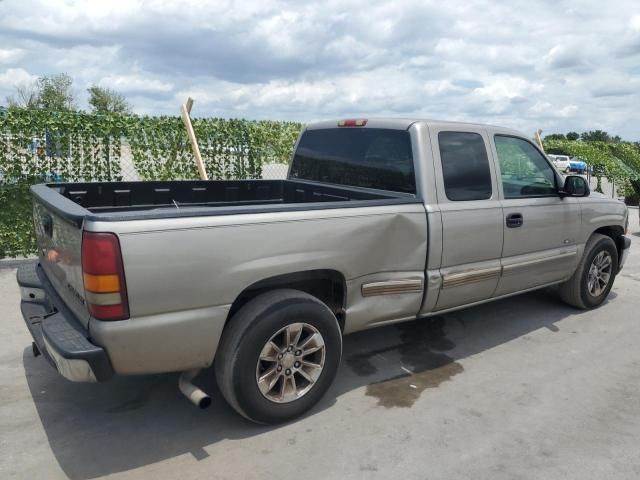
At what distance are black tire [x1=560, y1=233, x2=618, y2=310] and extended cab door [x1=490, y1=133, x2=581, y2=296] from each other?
0.30 meters

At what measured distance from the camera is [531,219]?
4523mm

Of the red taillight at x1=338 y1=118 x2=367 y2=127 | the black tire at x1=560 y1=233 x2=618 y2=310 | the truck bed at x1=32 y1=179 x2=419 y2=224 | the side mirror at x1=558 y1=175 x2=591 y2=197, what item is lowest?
the black tire at x1=560 y1=233 x2=618 y2=310

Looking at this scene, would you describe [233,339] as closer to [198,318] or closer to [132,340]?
[198,318]

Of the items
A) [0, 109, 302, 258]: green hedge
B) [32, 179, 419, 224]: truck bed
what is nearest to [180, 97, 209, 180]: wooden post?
[0, 109, 302, 258]: green hedge

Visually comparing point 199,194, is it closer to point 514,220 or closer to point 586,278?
point 514,220

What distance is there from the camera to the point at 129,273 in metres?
2.56

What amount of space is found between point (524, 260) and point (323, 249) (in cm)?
219

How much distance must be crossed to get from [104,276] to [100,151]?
17.6 feet

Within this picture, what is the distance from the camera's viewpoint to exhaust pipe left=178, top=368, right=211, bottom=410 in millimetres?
2877

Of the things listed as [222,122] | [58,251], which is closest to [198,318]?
[58,251]

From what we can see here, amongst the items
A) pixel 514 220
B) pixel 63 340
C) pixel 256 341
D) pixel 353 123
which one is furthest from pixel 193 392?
pixel 514 220

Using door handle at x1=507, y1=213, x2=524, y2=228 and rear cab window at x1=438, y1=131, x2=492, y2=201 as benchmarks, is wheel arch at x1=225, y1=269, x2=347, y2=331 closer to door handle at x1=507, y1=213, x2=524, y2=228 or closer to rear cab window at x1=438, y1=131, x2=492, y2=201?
rear cab window at x1=438, y1=131, x2=492, y2=201

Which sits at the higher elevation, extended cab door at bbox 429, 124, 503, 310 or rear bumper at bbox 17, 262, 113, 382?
extended cab door at bbox 429, 124, 503, 310

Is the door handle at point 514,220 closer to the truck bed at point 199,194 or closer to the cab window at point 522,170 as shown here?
the cab window at point 522,170
